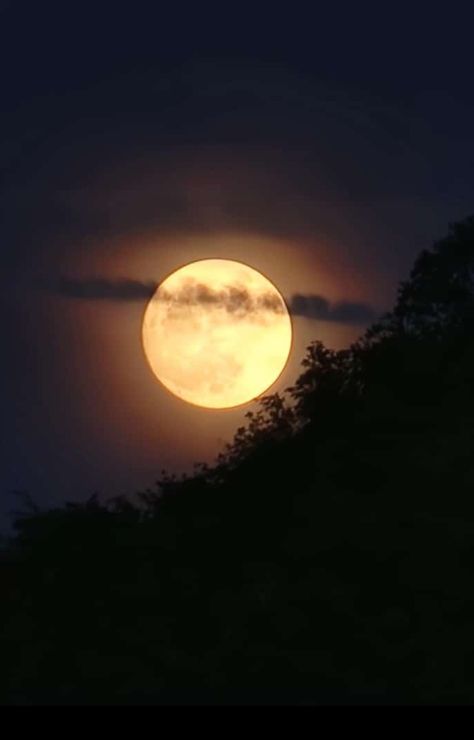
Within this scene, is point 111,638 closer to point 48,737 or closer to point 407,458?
point 407,458

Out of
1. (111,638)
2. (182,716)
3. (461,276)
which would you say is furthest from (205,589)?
(182,716)

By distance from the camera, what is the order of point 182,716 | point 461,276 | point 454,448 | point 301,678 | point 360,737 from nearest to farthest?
1. point 360,737
2. point 182,716
3. point 301,678
4. point 454,448
5. point 461,276

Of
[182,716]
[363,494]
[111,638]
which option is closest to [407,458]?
[363,494]

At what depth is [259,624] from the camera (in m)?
21.9

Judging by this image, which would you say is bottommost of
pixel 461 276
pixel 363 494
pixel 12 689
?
pixel 12 689

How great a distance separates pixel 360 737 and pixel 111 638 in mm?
16045

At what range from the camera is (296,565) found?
22.9 meters

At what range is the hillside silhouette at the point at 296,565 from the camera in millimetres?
21078

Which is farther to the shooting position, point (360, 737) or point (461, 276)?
point (461, 276)

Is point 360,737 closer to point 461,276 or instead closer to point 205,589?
point 205,589

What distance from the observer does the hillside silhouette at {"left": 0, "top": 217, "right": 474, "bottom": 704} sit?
21078 millimetres

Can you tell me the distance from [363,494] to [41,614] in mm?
5991

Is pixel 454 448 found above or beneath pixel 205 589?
above

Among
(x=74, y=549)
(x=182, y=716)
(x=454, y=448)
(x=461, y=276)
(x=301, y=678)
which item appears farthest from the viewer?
(x=461, y=276)
